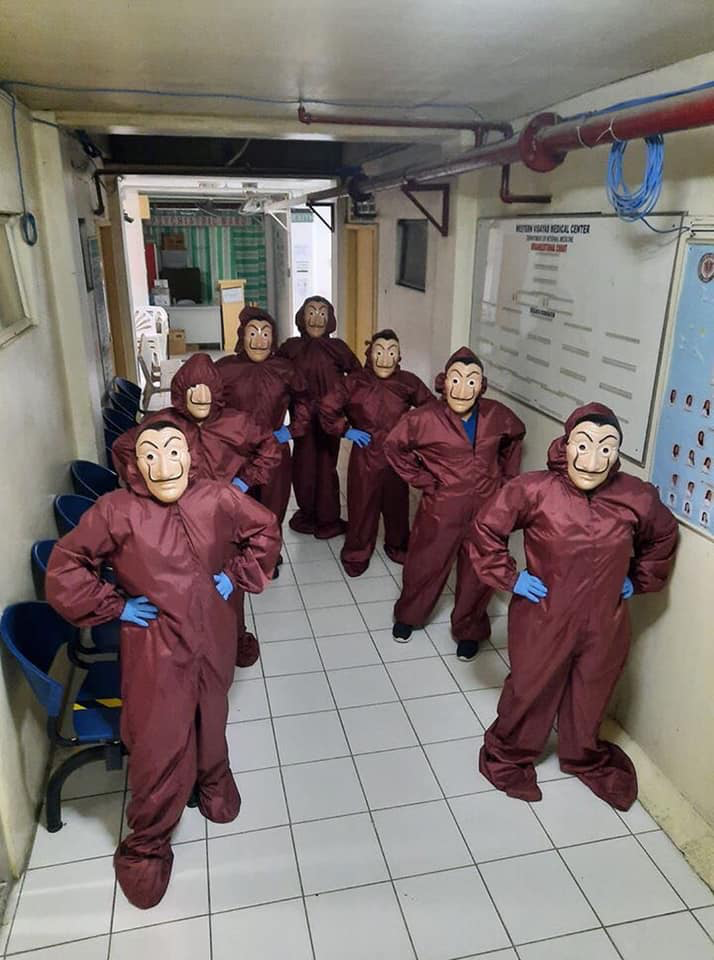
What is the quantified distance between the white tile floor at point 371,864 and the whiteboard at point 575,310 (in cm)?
129

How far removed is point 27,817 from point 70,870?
214 millimetres

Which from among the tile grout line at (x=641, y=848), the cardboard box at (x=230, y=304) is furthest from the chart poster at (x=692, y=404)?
the cardboard box at (x=230, y=304)

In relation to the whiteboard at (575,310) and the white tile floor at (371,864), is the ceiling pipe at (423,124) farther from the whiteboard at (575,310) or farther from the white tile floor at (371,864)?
the white tile floor at (371,864)

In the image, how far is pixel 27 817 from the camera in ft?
7.13

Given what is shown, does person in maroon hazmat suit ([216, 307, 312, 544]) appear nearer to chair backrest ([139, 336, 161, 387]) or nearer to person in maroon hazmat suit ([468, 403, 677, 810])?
person in maroon hazmat suit ([468, 403, 677, 810])

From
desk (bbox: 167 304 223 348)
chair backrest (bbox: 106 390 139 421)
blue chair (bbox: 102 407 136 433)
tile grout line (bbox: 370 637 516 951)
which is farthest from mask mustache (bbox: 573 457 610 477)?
desk (bbox: 167 304 223 348)

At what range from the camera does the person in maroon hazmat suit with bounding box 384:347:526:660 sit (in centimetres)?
296

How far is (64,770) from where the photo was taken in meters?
2.20

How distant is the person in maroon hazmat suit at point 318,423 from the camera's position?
433 cm

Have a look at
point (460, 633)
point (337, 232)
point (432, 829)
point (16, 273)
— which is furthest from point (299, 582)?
point (337, 232)

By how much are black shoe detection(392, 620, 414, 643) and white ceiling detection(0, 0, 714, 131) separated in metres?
2.28

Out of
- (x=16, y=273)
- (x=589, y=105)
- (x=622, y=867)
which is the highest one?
(x=589, y=105)

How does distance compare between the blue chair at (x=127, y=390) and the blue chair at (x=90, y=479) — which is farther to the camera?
the blue chair at (x=127, y=390)

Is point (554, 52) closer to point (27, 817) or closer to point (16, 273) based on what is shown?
point (16, 273)
